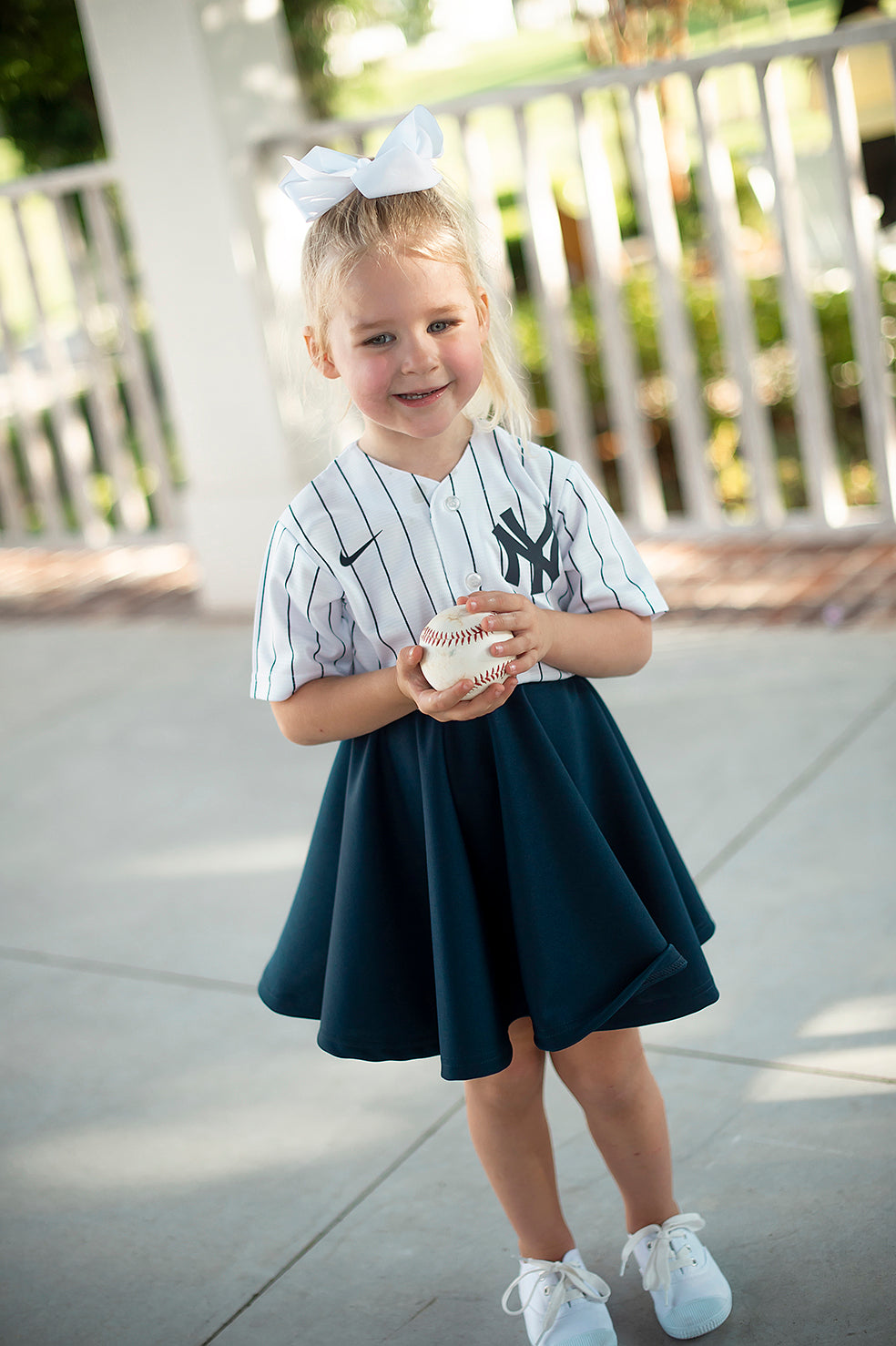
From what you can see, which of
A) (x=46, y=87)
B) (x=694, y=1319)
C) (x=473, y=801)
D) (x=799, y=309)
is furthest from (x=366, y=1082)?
(x=46, y=87)

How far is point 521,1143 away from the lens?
162 centimetres

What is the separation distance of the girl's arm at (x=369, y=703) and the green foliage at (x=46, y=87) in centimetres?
618

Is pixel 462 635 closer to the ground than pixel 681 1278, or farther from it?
farther from it

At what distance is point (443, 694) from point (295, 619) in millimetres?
254

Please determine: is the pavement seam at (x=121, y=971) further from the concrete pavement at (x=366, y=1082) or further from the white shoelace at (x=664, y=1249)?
the white shoelace at (x=664, y=1249)

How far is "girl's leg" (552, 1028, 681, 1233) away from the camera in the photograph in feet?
5.27

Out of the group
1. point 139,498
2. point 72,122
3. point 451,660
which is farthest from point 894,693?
point 72,122

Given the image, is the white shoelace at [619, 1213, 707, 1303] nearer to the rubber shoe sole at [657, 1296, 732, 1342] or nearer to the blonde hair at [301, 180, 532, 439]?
the rubber shoe sole at [657, 1296, 732, 1342]

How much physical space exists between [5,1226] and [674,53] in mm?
6833

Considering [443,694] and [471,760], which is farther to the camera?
[471,760]

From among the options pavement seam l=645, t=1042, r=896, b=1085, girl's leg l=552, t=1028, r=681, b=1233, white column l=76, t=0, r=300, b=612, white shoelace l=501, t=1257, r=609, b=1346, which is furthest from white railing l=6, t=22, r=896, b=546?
white shoelace l=501, t=1257, r=609, b=1346

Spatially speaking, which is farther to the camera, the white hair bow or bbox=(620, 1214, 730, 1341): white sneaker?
bbox=(620, 1214, 730, 1341): white sneaker

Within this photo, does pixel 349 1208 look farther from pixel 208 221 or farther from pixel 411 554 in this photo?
pixel 208 221

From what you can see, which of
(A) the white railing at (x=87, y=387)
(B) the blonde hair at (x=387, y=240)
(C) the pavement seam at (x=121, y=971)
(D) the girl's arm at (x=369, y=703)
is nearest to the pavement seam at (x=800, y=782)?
(C) the pavement seam at (x=121, y=971)
